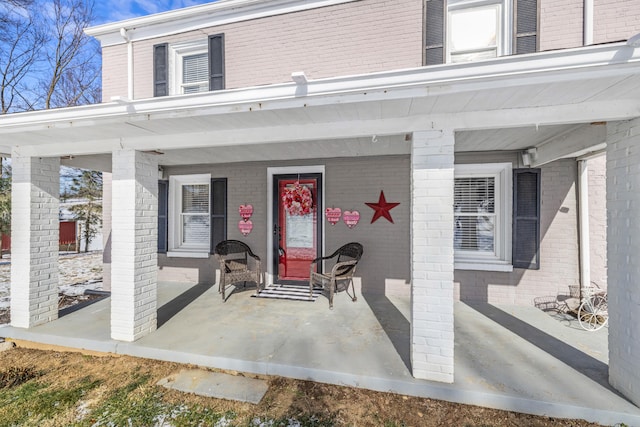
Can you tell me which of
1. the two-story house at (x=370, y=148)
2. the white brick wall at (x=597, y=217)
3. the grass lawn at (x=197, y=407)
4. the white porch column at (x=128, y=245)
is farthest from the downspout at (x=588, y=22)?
the white porch column at (x=128, y=245)

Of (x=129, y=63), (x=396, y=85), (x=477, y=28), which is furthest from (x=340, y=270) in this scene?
(x=129, y=63)

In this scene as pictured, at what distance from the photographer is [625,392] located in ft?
7.20

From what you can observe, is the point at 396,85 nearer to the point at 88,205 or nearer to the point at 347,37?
the point at 347,37

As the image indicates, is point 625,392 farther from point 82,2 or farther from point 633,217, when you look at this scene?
point 82,2

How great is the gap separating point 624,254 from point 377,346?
2.24m

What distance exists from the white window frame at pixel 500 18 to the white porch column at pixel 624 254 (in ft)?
8.00

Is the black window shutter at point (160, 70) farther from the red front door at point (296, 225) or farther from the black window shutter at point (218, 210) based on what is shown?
the red front door at point (296, 225)

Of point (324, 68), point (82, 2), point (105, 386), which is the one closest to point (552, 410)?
point (105, 386)

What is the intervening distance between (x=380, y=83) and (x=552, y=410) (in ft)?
9.12

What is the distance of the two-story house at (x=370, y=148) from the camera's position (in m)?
2.18

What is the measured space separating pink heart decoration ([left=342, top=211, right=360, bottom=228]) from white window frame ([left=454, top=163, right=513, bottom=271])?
170 cm

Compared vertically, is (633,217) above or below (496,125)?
below

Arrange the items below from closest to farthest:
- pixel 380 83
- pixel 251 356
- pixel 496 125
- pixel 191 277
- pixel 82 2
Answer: pixel 380 83
pixel 496 125
pixel 251 356
pixel 191 277
pixel 82 2

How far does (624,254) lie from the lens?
2.22 metres
